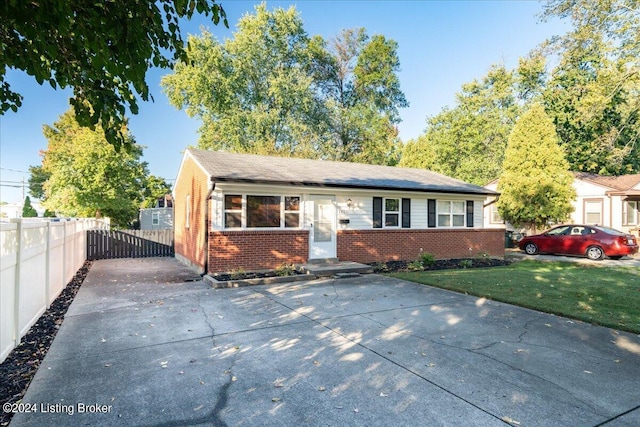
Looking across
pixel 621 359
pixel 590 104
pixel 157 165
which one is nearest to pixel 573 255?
pixel 590 104

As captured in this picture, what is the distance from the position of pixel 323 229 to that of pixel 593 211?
19.0m

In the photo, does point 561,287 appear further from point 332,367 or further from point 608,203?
point 608,203

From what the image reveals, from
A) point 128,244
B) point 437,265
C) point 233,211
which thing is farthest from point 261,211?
point 128,244

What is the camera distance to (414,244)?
46.5 ft

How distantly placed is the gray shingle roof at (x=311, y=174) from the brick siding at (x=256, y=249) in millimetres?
1666

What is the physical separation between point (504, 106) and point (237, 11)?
86.6 ft

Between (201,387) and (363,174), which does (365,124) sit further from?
(201,387)

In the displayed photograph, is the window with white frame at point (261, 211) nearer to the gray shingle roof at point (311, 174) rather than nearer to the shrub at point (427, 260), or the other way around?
the gray shingle roof at point (311, 174)

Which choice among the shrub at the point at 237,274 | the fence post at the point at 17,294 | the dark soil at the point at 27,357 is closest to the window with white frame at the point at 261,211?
the shrub at the point at 237,274

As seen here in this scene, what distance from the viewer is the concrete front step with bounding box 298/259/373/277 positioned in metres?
10.7

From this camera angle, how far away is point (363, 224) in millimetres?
13352

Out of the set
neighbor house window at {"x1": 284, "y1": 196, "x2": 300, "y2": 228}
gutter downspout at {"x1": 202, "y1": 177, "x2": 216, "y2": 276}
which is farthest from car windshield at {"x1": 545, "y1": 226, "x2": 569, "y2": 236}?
gutter downspout at {"x1": 202, "y1": 177, "x2": 216, "y2": 276}

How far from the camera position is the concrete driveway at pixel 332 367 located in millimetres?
3236

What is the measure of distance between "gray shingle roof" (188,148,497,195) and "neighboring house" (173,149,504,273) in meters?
0.05
